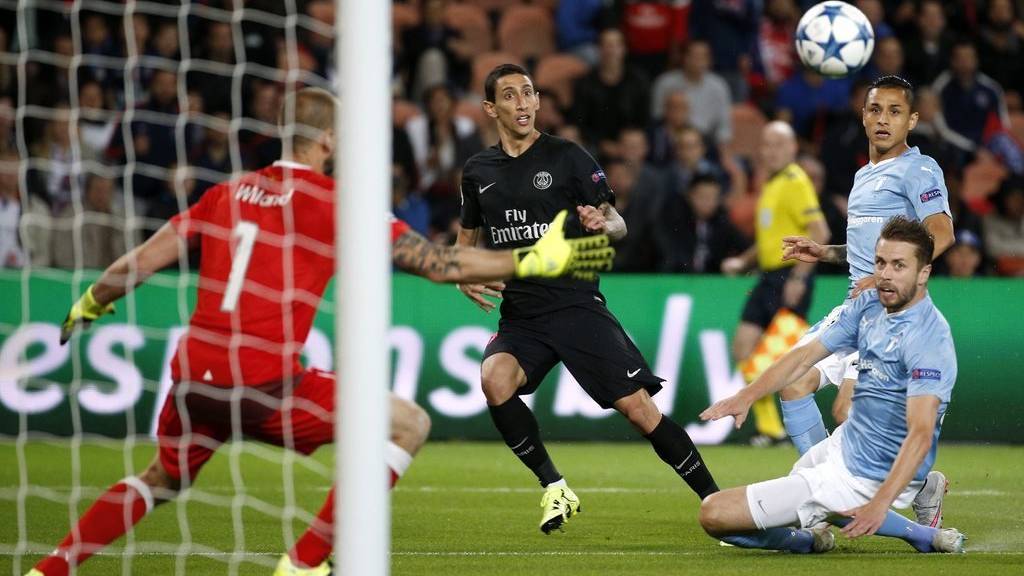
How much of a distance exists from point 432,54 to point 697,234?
3768 millimetres

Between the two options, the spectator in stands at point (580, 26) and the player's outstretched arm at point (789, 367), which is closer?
the player's outstretched arm at point (789, 367)

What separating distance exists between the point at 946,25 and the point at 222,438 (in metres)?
12.1

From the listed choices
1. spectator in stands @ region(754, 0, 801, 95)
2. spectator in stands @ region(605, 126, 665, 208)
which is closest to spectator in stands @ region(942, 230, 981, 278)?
spectator in stands @ region(605, 126, 665, 208)

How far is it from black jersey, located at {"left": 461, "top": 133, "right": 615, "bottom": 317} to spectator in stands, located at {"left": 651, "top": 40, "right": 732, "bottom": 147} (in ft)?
23.5

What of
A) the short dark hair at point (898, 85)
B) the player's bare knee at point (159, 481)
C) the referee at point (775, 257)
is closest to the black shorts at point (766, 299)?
the referee at point (775, 257)

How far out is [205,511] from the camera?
8477 mm

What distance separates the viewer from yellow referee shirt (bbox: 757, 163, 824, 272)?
11.7m

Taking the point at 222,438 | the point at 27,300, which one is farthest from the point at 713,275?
the point at 222,438

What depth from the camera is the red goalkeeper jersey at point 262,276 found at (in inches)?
228

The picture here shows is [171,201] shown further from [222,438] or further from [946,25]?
[946,25]

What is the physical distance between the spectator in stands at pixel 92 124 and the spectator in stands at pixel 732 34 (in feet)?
19.7

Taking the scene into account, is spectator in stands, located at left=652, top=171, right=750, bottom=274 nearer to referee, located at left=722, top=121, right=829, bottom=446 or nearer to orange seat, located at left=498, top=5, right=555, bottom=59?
referee, located at left=722, top=121, right=829, bottom=446

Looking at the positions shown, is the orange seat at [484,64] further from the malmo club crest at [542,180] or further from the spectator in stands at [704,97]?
the malmo club crest at [542,180]

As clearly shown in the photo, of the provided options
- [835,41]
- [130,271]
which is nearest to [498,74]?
[835,41]
